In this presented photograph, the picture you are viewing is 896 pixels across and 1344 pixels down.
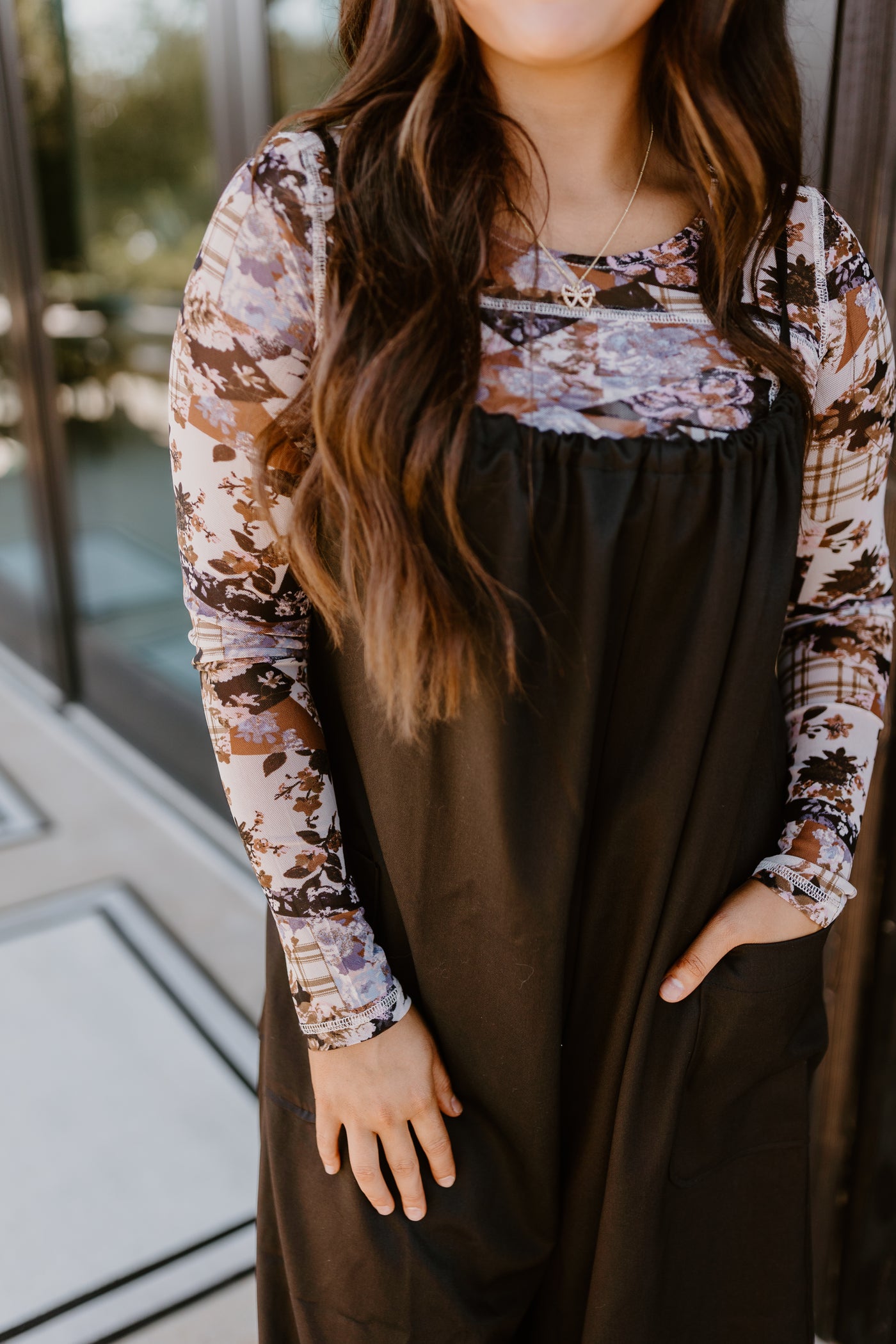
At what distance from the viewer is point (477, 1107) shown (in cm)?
83

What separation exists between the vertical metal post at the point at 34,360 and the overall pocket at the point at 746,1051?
9.58ft

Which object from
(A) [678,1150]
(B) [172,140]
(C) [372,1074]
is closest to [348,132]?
(C) [372,1074]

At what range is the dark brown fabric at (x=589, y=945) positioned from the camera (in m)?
0.71

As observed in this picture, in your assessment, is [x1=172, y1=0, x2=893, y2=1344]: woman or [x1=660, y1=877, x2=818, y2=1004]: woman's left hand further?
[x1=660, y1=877, x2=818, y2=1004]: woman's left hand

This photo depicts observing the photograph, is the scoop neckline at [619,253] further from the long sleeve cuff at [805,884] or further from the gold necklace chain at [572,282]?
the long sleeve cuff at [805,884]

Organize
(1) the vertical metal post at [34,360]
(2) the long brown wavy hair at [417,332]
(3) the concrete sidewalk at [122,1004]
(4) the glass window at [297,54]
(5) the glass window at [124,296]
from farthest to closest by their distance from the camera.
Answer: (1) the vertical metal post at [34,360]
(5) the glass window at [124,296]
(4) the glass window at [297,54]
(3) the concrete sidewalk at [122,1004]
(2) the long brown wavy hair at [417,332]

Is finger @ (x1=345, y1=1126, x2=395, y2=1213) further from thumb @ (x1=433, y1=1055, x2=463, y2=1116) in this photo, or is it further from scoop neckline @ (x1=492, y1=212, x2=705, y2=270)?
scoop neckline @ (x1=492, y1=212, x2=705, y2=270)

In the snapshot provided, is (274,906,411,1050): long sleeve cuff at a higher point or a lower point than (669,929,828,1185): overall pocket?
higher

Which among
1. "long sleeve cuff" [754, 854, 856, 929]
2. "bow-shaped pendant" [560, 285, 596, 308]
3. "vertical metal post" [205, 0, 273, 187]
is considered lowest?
"long sleeve cuff" [754, 854, 856, 929]

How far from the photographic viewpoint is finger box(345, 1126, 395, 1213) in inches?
31.3

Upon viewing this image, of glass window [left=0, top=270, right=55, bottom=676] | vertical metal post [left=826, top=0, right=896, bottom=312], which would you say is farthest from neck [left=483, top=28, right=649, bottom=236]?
glass window [left=0, top=270, right=55, bottom=676]

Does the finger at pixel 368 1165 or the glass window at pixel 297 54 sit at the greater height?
the glass window at pixel 297 54

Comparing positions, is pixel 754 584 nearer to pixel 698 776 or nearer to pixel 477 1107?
pixel 698 776

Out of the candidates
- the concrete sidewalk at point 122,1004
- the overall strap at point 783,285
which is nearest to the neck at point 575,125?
the overall strap at point 783,285
